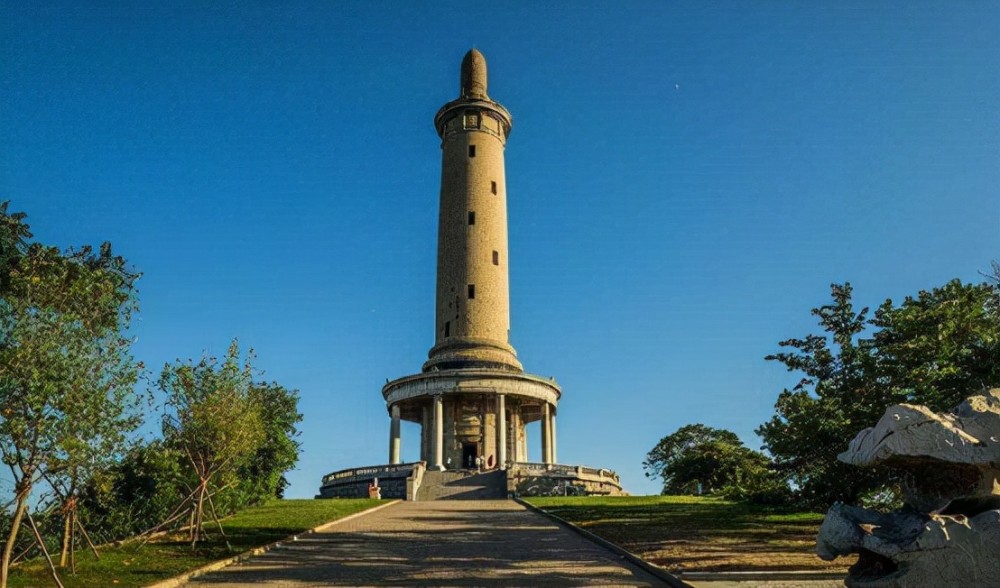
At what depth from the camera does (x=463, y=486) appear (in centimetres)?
3938

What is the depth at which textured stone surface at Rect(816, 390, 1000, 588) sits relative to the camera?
27.1 ft

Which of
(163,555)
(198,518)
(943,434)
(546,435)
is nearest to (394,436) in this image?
(546,435)

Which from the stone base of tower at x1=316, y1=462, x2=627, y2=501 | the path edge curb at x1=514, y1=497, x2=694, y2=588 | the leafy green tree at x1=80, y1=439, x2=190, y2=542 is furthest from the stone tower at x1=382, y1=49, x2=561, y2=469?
the path edge curb at x1=514, y1=497, x2=694, y2=588

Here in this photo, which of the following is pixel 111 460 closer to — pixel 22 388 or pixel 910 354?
pixel 22 388

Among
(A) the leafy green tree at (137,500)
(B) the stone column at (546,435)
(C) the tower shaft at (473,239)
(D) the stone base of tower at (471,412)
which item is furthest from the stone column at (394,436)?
(A) the leafy green tree at (137,500)

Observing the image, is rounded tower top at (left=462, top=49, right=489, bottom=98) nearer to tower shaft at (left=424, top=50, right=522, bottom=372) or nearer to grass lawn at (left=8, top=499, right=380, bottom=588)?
tower shaft at (left=424, top=50, right=522, bottom=372)

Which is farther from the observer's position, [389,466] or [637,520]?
[389,466]

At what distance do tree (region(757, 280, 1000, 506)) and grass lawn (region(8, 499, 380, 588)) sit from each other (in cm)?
1245

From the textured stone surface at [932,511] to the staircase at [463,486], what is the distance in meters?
29.9

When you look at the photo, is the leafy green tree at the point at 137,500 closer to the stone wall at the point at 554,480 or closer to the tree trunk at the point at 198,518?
the tree trunk at the point at 198,518

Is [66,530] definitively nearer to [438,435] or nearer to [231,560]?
[231,560]

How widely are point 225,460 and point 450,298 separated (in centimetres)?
2943

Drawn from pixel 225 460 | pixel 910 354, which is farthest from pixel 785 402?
pixel 225 460

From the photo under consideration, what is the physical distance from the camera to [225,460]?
69.8 feet
